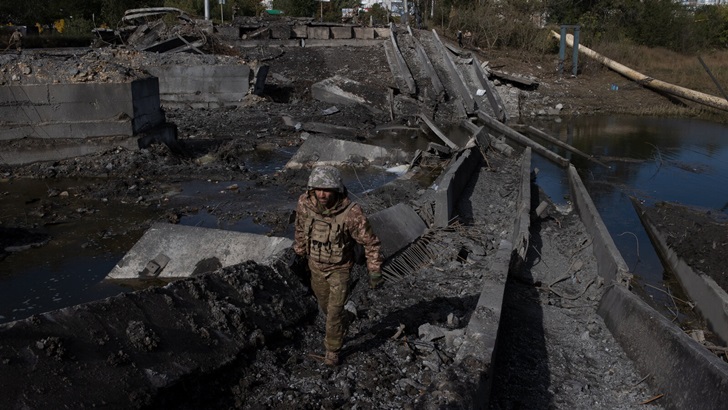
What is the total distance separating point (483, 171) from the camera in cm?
1280

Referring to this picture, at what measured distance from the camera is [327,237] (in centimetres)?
445

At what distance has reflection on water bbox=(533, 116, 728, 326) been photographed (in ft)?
33.7

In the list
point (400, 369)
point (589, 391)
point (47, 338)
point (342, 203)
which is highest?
point (342, 203)

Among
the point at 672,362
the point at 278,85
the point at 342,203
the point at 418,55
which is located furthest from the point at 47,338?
the point at 418,55

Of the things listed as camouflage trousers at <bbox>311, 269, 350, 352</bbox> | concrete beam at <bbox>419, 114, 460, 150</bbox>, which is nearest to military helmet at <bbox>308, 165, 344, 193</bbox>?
camouflage trousers at <bbox>311, 269, 350, 352</bbox>

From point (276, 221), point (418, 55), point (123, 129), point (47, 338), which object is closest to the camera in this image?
point (47, 338)

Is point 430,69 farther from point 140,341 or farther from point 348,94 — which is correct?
point 140,341

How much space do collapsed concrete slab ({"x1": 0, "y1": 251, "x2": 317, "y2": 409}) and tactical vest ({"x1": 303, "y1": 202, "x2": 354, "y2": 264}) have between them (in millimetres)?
840

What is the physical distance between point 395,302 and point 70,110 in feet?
25.9

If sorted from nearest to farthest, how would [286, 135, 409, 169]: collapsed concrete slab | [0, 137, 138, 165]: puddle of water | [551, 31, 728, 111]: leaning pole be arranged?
[0, 137, 138, 165]: puddle of water → [286, 135, 409, 169]: collapsed concrete slab → [551, 31, 728, 111]: leaning pole

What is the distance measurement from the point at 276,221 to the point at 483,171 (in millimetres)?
5851

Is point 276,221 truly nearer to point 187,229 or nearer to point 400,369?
point 187,229

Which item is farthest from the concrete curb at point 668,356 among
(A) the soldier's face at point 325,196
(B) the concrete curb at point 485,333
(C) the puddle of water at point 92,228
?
(C) the puddle of water at point 92,228

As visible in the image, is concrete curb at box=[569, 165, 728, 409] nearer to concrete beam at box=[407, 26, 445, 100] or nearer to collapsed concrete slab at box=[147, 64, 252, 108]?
collapsed concrete slab at box=[147, 64, 252, 108]
